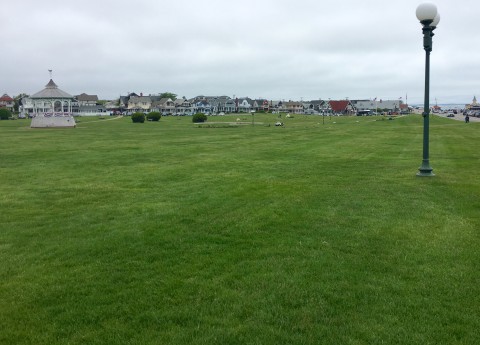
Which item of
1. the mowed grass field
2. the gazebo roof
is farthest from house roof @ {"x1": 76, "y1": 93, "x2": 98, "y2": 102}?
the mowed grass field

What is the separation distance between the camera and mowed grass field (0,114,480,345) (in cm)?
467

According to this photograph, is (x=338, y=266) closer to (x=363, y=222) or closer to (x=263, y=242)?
(x=263, y=242)

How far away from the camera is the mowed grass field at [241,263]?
4.67 m

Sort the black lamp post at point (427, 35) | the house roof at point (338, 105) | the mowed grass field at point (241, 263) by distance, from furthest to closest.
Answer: the house roof at point (338, 105)
the black lamp post at point (427, 35)
the mowed grass field at point (241, 263)

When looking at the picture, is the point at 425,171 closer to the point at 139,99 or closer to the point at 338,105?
the point at 139,99

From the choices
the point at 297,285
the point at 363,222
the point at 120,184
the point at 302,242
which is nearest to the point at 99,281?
the point at 297,285

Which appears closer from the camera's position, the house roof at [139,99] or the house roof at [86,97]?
the house roof at [139,99]

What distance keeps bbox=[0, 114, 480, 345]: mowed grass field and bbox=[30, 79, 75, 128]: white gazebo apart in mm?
55404

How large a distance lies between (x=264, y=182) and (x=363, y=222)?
5.06m

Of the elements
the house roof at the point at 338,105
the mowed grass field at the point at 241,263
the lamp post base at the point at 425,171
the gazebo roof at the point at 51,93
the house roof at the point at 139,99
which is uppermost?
the house roof at the point at 139,99

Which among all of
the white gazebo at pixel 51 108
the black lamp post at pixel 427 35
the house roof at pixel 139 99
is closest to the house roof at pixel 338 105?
the house roof at pixel 139 99

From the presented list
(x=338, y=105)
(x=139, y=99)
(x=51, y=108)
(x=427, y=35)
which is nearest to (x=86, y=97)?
(x=139, y=99)

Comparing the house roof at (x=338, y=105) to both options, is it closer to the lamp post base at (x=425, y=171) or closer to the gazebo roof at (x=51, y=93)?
the gazebo roof at (x=51, y=93)

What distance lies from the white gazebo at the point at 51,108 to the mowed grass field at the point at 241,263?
182 ft
